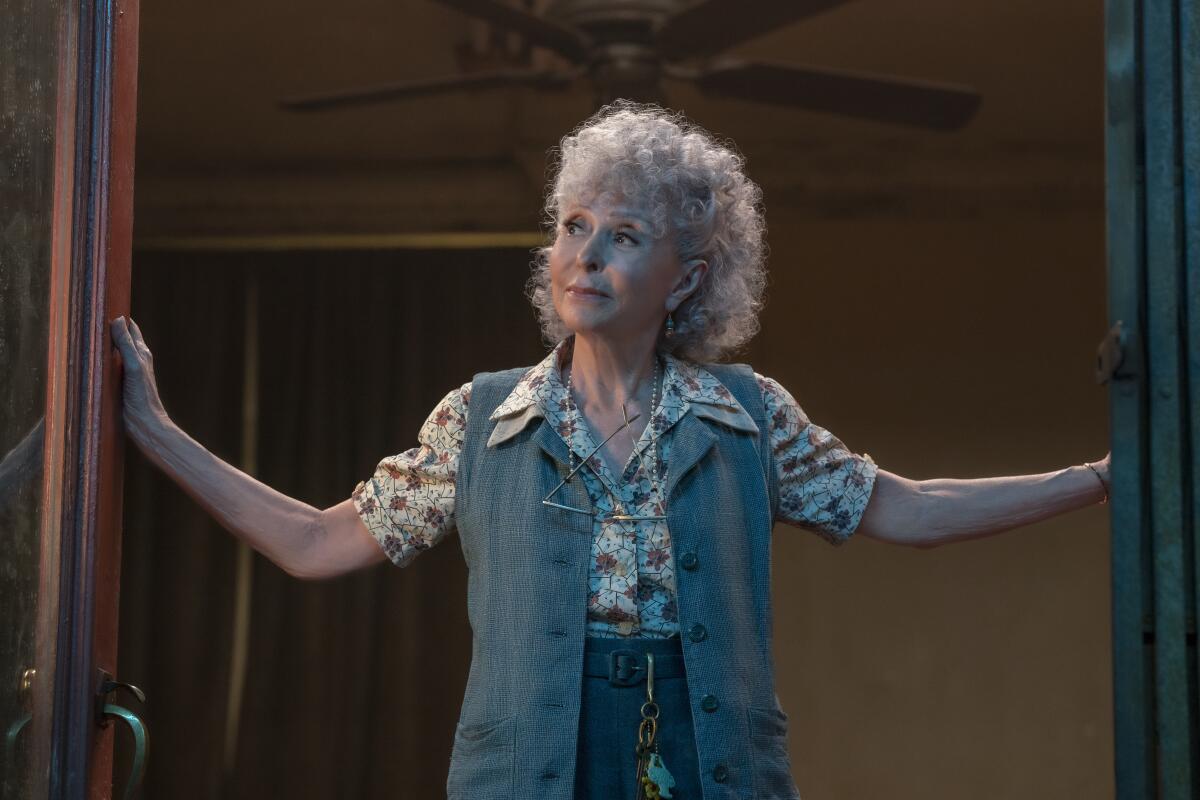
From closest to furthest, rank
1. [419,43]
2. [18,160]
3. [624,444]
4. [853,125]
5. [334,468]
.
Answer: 1. [18,160]
2. [624,444]
3. [419,43]
4. [853,125]
5. [334,468]

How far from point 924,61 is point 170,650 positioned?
11.8 ft

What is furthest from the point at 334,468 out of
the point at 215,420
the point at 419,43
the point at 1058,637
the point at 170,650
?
the point at 1058,637

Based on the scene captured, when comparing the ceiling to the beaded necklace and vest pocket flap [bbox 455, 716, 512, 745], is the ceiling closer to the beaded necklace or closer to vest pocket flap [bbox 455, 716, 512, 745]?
the beaded necklace

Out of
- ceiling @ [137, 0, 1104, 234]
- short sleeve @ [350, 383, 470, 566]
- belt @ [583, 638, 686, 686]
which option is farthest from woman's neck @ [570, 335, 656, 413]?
ceiling @ [137, 0, 1104, 234]

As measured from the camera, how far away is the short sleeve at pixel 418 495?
2.09m

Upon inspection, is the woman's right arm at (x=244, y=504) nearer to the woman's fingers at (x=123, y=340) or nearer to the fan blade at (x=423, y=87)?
the woman's fingers at (x=123, y=340)

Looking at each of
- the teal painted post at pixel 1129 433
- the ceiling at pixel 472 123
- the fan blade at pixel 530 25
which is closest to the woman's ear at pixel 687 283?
the teal painted post at pixel 1129 433

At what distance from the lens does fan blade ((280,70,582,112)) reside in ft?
13.8

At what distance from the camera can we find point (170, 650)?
6027mm

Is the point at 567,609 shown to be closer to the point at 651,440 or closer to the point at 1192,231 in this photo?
the point at 651,440

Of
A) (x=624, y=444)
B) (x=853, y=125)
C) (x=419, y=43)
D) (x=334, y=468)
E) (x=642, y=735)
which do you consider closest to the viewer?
(x=642, y=735)

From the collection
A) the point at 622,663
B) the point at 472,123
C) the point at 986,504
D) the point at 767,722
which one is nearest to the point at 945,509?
the point at 986,504

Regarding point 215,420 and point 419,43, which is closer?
point 419,43

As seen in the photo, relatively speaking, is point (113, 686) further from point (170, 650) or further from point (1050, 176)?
point (1050, 176)
